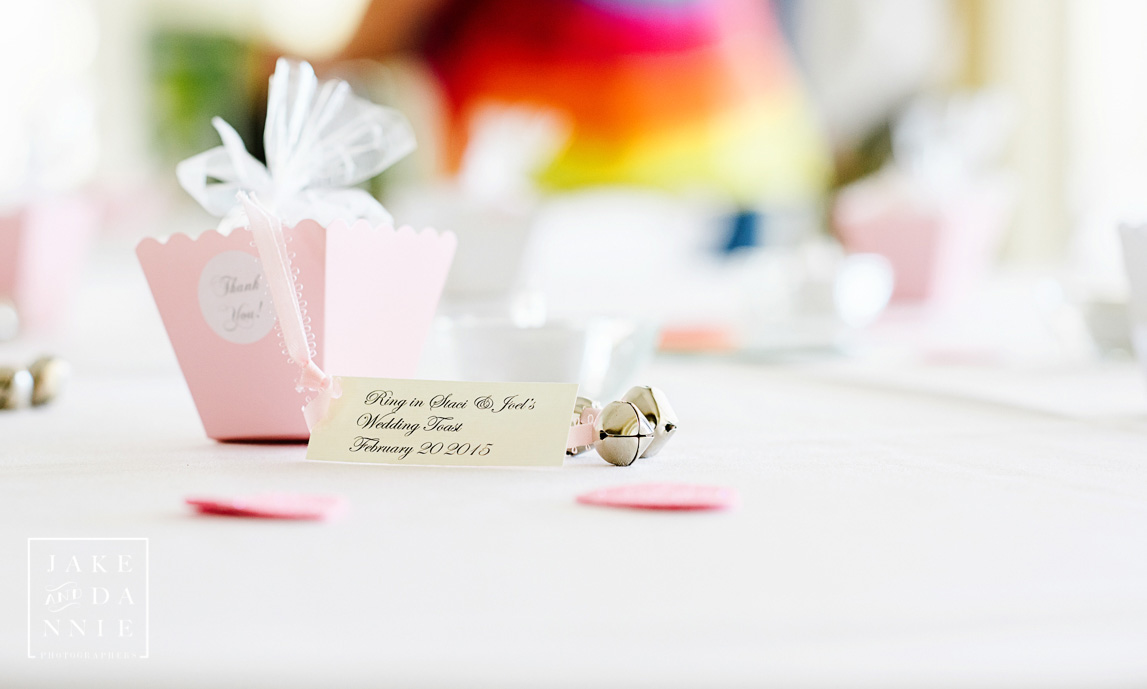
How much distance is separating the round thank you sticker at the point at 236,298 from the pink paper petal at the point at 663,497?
0.74 ft

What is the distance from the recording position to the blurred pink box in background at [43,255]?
1.27 m

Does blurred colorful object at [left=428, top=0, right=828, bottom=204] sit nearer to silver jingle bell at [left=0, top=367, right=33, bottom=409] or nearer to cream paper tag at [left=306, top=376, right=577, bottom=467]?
silver jingle bell at [left=0, top=367, right=33, bottom=409]

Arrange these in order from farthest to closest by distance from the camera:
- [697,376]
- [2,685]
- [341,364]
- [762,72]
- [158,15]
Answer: [762,72]
[158,15]
[697,376]
[341,364]
[2,685]

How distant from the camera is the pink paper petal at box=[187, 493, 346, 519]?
406 millimetres

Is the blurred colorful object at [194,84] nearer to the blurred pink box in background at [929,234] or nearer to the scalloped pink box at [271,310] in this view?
the blurred pink box in background at [929,234]

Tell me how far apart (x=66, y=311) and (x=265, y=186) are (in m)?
1.01

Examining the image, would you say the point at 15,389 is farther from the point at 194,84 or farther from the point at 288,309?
the point at 194,84

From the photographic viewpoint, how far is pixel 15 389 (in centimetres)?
73

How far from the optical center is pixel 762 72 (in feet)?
11.0

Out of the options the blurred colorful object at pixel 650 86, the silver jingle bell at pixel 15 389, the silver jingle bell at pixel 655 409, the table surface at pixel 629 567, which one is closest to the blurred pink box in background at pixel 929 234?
the table surface at pixel 629 567

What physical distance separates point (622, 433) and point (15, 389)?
0.47 meters

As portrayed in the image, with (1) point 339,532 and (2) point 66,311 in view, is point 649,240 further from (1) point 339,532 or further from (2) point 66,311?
(1) point 339,532

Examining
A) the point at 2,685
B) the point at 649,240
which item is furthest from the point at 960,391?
the point at 649,240

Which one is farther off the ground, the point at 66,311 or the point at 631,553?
the point at 66,311
